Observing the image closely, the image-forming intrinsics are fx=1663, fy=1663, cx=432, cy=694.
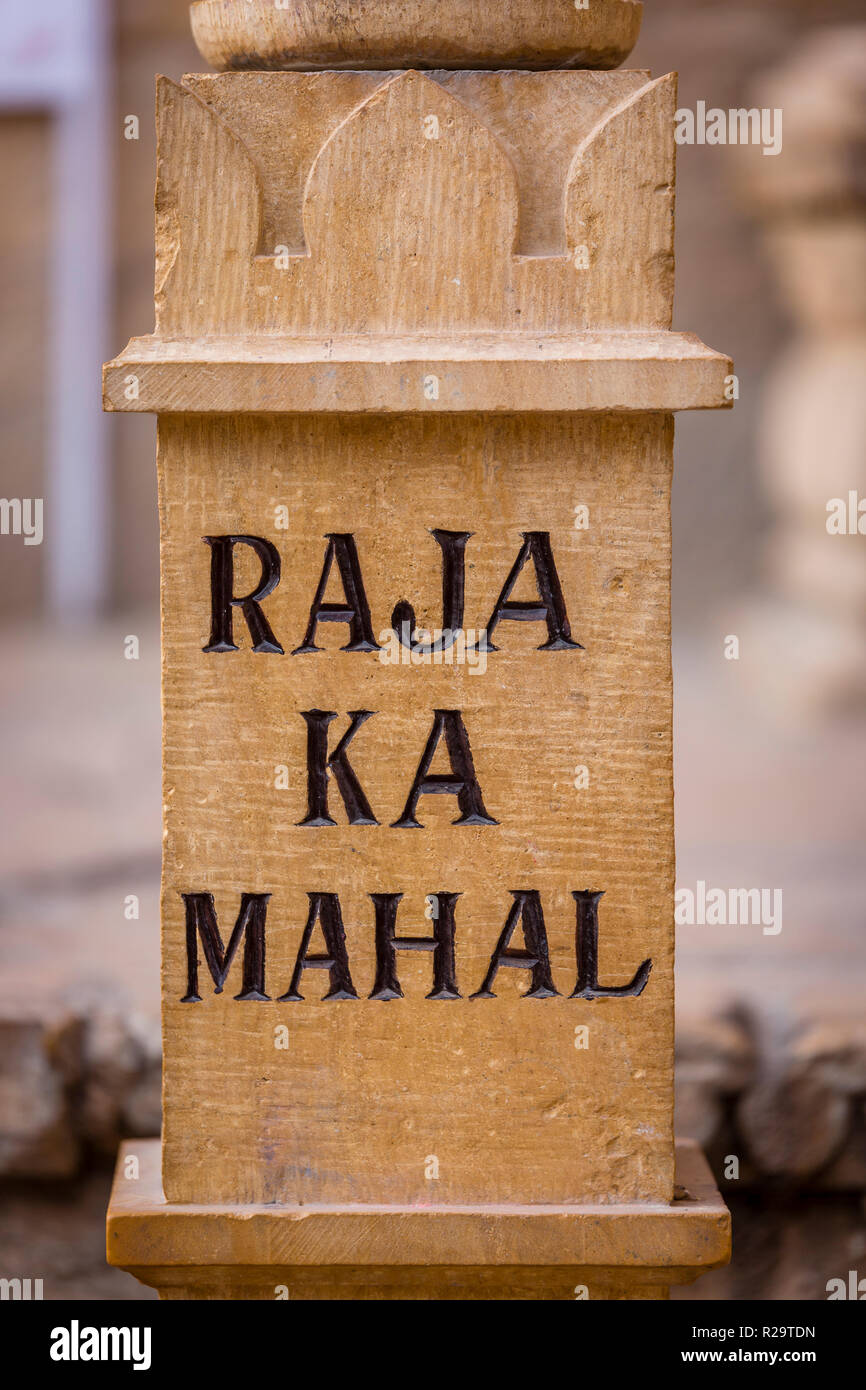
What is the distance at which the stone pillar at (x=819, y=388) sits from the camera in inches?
154

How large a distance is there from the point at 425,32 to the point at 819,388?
3.19 meters

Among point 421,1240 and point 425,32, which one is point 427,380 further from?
point 421,1240

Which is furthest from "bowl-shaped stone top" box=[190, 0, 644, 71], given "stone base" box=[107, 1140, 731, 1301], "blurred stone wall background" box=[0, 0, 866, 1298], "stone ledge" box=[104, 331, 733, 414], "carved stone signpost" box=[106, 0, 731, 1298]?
"blurred stone wall background" box=[0, 0, 866, 1298]

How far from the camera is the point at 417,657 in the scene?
3.92ft

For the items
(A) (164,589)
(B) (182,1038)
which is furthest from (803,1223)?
(A) (164,589)

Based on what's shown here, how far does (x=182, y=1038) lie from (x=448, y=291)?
0.57 metres

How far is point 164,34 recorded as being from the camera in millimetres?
4875

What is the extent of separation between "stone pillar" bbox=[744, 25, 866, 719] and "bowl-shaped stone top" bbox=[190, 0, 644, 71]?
107 inches

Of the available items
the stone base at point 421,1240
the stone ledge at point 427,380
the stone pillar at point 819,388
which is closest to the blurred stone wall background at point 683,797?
the stone pillar at point 819,388

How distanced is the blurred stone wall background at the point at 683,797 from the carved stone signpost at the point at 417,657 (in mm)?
694

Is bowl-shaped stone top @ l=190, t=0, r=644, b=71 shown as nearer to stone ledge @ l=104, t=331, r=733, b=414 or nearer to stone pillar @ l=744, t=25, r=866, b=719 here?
stone ledge @ l=104, t=331, r=733, b=414

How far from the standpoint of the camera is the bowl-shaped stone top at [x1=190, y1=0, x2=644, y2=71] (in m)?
1.18

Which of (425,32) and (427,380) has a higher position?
(425,32)

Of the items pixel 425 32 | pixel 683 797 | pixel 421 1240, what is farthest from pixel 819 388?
pixel 421 1240
